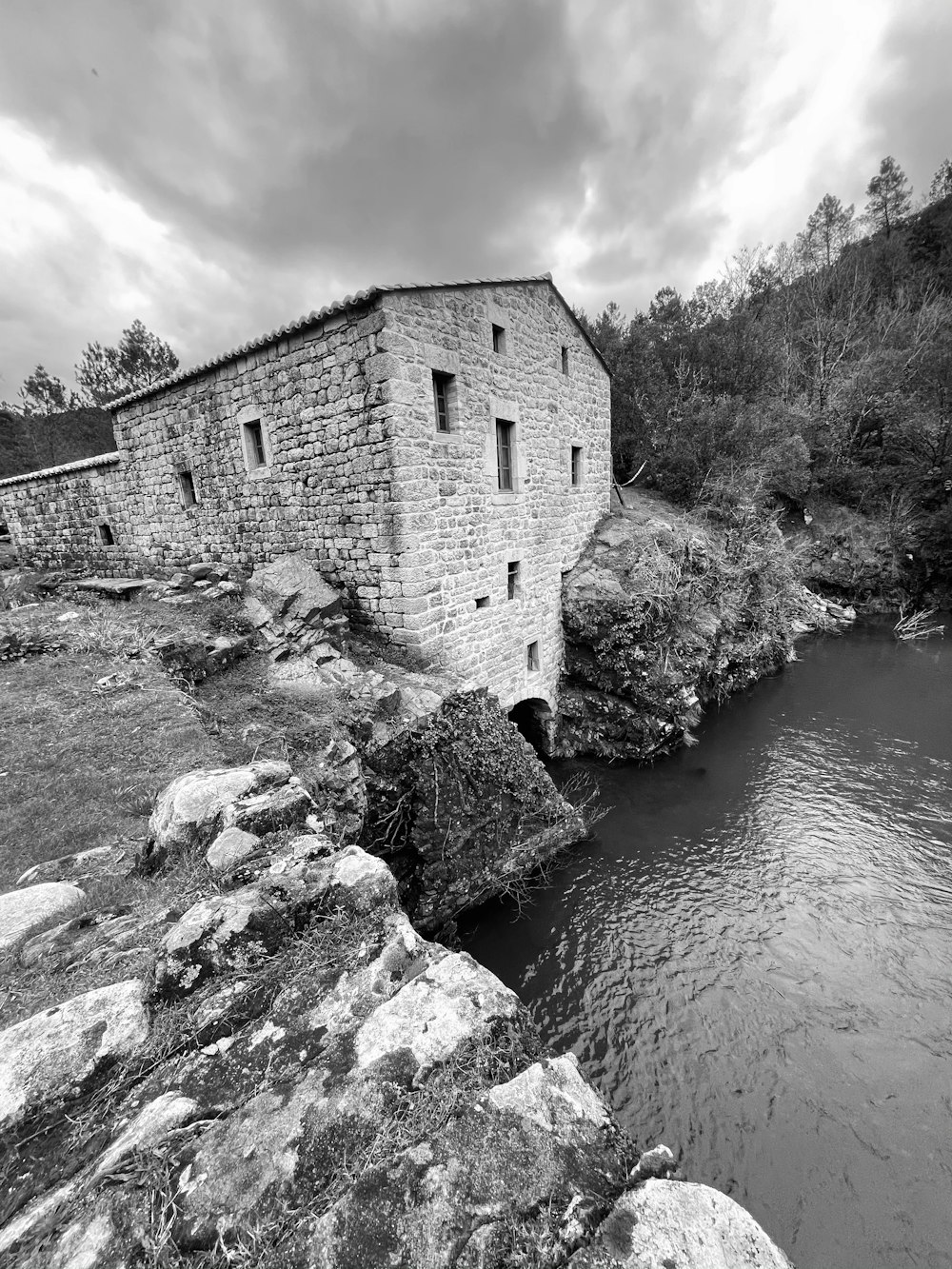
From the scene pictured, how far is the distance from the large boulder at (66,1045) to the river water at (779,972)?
18.6ft

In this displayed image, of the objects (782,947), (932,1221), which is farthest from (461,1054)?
(782,947)

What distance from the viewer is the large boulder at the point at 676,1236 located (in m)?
1.54

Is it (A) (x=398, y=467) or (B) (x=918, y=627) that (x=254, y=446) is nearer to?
(A) (x=398, y=467)

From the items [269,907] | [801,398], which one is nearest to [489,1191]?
[269,907]

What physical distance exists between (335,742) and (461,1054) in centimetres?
413

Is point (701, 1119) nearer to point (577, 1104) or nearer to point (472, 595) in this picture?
point (577, 1104)

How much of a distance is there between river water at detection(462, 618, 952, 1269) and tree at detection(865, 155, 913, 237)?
38599 millimetres

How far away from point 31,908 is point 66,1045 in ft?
4.37

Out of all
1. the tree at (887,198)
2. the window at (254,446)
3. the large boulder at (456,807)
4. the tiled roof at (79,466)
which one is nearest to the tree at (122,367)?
the tiled roof at (79,466)

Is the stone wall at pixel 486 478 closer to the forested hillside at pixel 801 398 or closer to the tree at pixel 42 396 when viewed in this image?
the forested hillside at pixel 801 398

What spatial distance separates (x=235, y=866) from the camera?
3176mm

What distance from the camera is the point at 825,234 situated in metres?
30.7

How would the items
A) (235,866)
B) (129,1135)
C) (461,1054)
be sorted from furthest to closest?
(235,866)
(461,1054)
(129,1135)

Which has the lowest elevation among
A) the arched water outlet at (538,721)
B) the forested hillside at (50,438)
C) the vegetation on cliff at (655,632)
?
the arched water outlet at (538,721)
